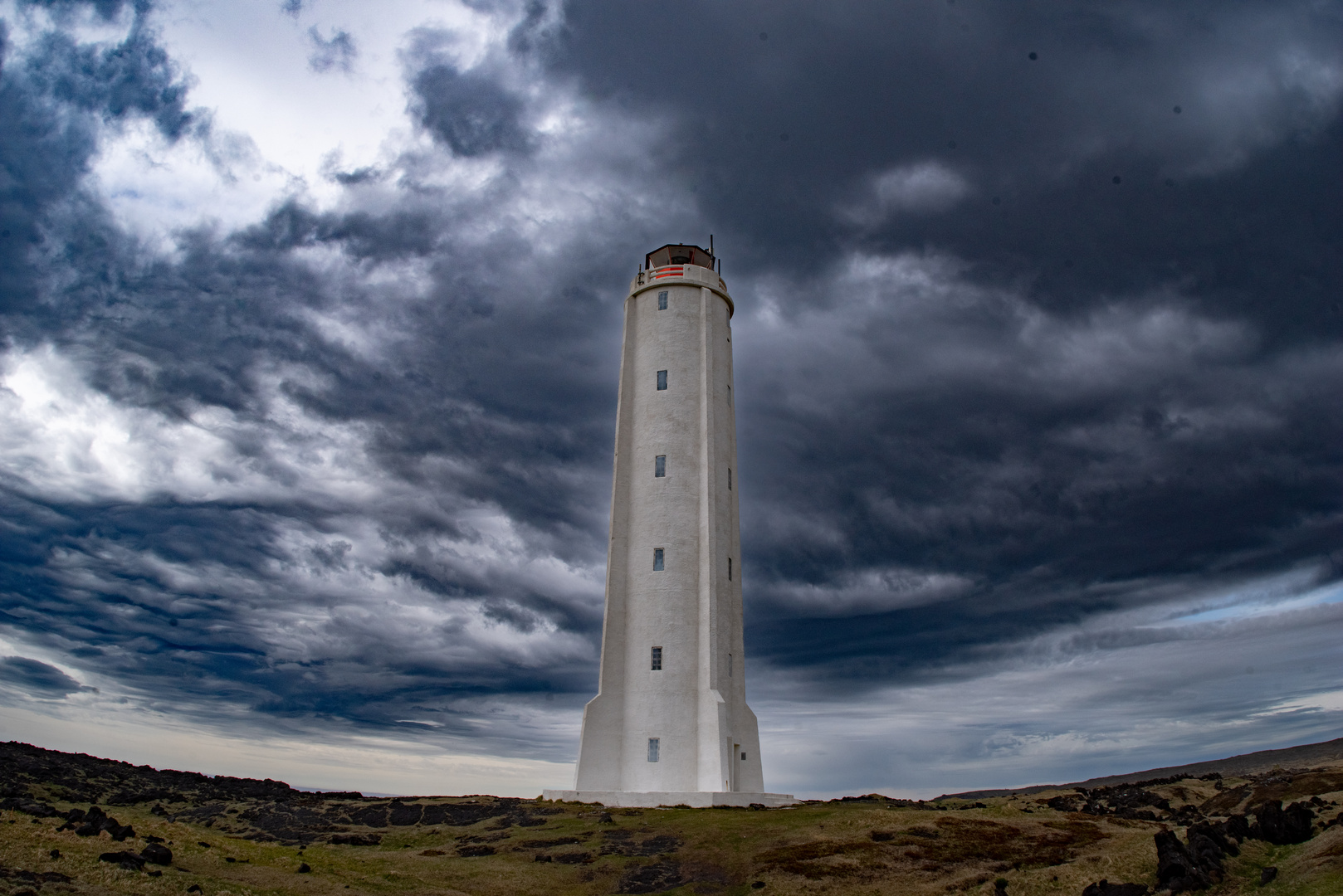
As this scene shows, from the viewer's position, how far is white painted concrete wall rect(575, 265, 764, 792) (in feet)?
145

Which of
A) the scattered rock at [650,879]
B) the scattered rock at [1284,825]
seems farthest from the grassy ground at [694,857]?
the scattered rock at [1284,825]

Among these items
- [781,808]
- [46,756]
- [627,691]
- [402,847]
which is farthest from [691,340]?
[46,756]

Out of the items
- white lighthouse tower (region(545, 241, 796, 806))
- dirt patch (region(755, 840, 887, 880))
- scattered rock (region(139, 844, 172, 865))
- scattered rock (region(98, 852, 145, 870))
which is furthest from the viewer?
white lighthouse tower (region(545, 241, 796, 806))

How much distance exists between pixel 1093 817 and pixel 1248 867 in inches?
514

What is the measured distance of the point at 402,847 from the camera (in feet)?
112

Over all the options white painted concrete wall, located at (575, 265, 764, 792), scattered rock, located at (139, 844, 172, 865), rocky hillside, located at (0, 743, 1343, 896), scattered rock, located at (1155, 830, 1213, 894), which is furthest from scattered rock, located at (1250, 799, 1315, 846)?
scattered rock, located at (139, 844, 172, 865)

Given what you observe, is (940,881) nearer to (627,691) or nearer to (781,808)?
(781,808)

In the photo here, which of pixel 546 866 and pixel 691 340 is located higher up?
pixel 691 340

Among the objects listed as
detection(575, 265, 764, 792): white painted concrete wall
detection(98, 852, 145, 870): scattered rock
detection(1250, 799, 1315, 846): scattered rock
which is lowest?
detection(98, 852, 145, 870): scattered rock

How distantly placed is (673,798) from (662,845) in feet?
32.3

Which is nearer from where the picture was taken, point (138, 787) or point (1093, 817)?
point (1093, 817)

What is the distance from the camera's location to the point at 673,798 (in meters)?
40.8

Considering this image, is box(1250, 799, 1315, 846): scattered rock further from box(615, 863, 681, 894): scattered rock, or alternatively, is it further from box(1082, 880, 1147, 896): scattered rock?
box(615, 863, 681, 894): scattered rock

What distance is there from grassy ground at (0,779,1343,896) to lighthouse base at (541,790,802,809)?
2.25 m
